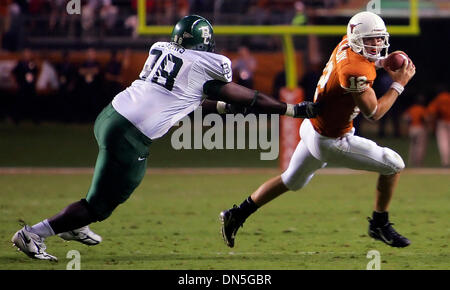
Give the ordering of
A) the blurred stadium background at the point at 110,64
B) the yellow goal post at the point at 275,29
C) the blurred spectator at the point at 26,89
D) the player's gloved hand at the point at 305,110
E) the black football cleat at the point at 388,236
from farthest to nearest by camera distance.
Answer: the blurred spectator at the point at 26,89
the blurred stadium background at the point at 110,64
the yellow goal post at the point at 275,29
the black football cleat at the point at 388,236
the player's gloved hand at the point at 305,110

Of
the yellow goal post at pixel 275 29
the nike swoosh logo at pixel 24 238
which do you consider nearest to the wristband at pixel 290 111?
the nike swoosh logo at pixel 24 238

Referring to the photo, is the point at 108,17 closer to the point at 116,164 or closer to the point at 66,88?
the point at 66,88

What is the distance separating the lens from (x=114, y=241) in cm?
662

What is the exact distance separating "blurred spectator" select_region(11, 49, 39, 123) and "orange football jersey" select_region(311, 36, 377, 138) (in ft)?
32.6

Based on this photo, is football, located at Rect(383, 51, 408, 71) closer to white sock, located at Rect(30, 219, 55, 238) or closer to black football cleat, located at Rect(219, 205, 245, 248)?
black football cleat, located at Rect(219, 205, 245, 248)

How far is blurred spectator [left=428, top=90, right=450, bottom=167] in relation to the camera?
12797 millimetres

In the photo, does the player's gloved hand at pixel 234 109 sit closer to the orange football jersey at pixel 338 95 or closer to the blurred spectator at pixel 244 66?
the orange football jersey at pixel 338 95

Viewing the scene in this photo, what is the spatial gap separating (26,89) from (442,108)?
23.6 ft

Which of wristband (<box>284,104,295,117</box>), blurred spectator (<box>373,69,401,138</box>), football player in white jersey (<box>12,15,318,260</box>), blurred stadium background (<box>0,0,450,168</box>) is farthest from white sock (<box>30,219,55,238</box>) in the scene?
blurred spectator (<box>373,69,401,138</box>)

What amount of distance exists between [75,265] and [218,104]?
59.9 inches

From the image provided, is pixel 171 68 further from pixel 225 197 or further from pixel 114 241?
pixel 225 197

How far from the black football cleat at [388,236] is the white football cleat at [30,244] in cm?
224

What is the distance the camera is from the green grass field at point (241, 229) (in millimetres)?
5785
